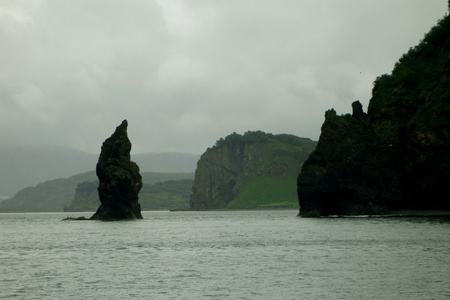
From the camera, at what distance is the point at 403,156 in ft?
439

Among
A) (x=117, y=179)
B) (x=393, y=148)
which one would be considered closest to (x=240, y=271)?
(x=393, y=148)

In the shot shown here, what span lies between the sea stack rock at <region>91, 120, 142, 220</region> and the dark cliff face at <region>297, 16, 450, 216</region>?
48.2 m

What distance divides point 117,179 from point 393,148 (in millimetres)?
73071

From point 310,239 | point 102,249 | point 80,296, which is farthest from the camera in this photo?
point 310,239

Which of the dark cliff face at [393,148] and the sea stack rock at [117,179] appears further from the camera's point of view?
the sea stack rock at [117,179]

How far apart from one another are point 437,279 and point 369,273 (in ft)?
17.2

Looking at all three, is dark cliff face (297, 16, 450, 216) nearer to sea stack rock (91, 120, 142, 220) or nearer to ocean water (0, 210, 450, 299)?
sea stack rock (91, 120, 142, 220)

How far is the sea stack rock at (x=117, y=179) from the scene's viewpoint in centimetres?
14288

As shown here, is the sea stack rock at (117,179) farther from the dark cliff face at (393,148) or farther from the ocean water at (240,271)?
the ocean water at (240,271)

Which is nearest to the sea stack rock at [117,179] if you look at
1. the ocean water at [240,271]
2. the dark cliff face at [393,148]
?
the dark cliff face at [393,148]

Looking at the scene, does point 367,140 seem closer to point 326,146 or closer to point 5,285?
point 326,146

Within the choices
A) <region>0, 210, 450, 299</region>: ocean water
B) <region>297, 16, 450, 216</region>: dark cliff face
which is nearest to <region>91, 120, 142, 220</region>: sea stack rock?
<region>297, 16, 450, 216</region>: dark cliff face

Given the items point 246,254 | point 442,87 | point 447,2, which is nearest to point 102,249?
point 246,254

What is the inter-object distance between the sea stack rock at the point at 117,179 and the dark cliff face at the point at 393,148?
48.2m
